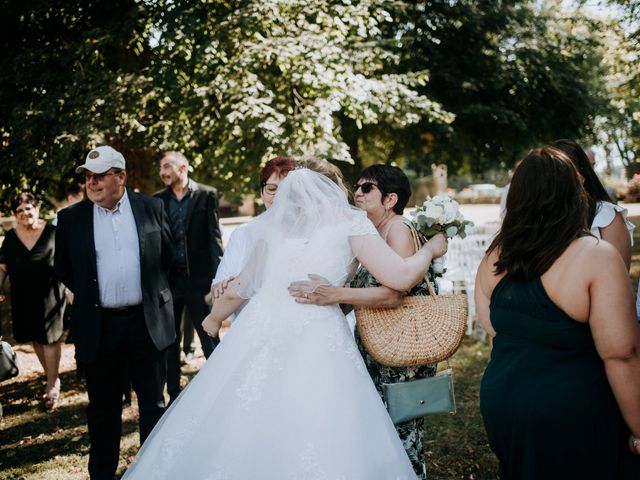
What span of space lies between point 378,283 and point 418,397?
0.62 meters

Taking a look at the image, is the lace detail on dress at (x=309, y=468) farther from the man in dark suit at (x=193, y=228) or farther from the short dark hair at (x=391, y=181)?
the man in dark suit at (x=193, y=228)

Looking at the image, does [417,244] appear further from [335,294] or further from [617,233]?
[617,233]

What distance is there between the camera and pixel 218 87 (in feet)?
25.5

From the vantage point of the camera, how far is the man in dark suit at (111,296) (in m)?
3.66

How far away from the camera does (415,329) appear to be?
2812 mm

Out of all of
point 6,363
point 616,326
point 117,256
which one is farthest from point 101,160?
point 616,326

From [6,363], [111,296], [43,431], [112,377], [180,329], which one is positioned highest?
[111,296]

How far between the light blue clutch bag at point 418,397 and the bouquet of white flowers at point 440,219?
2.37 feet

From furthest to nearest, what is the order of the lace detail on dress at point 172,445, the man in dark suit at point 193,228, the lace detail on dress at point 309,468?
1. the man in dark suit at point 193,228
2. the lace detail on dress at point 172,445
3. the lace detail on dress at point 309,468

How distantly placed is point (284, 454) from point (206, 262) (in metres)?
3.78

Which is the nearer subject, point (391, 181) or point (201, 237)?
point (391, 181)

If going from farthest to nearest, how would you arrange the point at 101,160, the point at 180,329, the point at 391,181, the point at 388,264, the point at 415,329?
the point at 180,329 → the point at 101,160 → the point at 391,181 → the point at 415,329 → the point at 388,264

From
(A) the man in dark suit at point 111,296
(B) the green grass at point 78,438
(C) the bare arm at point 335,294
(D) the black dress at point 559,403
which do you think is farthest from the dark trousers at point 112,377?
(D) the black dress at point 559,403

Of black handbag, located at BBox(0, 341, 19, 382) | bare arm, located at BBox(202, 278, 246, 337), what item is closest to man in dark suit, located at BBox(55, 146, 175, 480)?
black handbag, located at BBox(0, 341, 19, 382)
